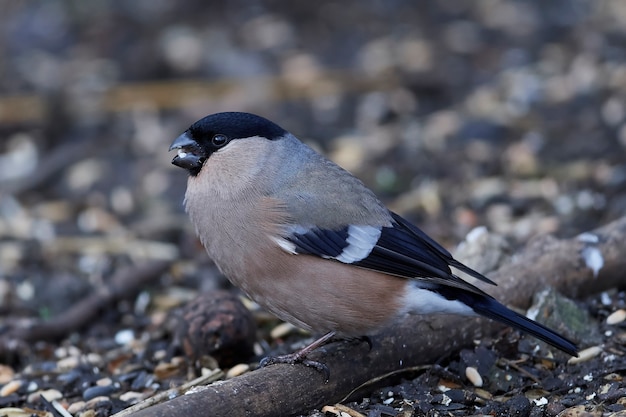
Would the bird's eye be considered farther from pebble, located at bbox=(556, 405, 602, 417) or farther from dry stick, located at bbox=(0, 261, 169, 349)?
pebble, located at bbox=(556, 405, 602, 417)

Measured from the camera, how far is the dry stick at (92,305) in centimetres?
560

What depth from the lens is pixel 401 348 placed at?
455 cm

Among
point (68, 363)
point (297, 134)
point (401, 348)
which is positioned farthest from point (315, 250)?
point (297, 134)

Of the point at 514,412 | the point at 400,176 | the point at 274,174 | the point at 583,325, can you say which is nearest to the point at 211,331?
the point at 274,174

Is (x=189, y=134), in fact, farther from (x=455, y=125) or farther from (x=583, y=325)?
(x=455, y=125)

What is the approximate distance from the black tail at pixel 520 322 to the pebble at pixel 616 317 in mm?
750

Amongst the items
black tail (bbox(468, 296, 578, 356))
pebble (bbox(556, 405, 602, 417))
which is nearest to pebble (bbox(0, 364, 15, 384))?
black tail (bbox(468, 296, 578, 356))

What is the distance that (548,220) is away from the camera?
6.80 meters

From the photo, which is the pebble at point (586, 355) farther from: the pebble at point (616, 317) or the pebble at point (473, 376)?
the pebble at point (473, 376)

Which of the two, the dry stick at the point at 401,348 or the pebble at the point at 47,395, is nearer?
the dry stick at the point at 401,348

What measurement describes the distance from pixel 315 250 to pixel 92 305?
7.41ft

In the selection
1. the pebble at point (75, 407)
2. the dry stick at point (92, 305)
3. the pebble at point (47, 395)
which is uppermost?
the dry stick at point (92, 305)

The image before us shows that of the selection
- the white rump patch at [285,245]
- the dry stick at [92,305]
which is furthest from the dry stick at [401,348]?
the dry stick at [92,305]

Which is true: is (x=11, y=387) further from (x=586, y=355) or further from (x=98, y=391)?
(x=586, y=355)
